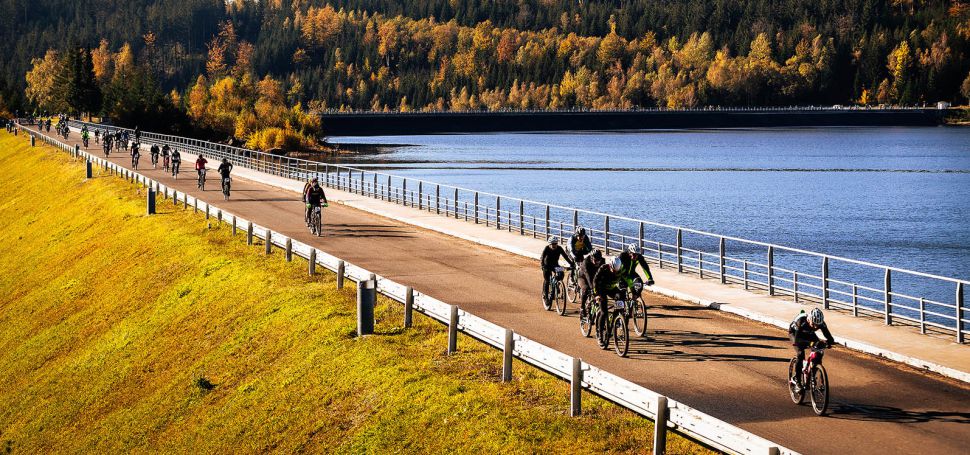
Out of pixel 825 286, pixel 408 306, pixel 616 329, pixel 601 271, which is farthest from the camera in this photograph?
pixel 825 286

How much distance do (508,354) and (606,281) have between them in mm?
2633

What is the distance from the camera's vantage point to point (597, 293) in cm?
2133

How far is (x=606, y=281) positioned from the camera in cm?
2122

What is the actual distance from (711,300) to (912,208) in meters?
69.1

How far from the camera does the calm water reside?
72.5 m

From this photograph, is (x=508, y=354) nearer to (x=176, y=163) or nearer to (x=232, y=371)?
(x=232, y=371)

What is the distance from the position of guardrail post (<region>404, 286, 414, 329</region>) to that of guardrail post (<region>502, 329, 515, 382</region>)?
16.0 feet

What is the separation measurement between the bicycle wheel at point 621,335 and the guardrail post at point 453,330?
287 cm

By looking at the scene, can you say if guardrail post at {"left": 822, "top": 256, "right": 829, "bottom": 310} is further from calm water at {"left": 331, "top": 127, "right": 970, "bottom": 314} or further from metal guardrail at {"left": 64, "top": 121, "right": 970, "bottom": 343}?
calm water at {"left": 331, "top": 127, "right": 970, "bottom": 314}

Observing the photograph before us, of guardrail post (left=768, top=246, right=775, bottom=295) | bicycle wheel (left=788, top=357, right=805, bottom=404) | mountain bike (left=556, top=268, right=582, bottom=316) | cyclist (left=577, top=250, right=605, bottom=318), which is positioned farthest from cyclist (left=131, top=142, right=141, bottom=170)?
bicycle wheel (left=788, top=357, right=805, bottom=404)

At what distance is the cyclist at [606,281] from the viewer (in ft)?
69.2

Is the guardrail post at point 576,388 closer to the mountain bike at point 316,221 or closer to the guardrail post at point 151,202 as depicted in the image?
the mountain bike at point 316,221

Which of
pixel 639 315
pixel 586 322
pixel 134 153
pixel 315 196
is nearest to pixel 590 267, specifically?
pixel 586 322

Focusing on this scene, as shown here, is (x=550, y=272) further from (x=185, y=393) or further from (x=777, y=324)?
(x=185, y=393)
